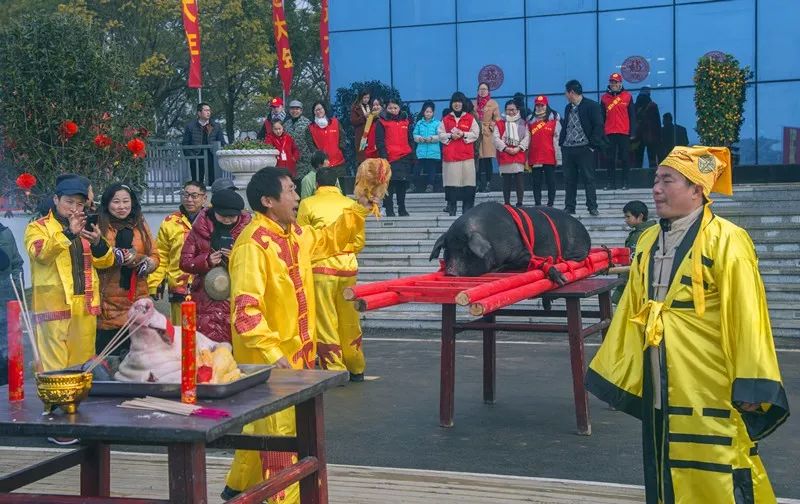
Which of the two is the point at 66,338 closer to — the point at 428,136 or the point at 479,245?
the point at 479,245

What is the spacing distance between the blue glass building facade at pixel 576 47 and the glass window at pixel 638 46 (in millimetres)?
20

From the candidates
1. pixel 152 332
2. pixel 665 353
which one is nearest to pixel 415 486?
pixel 665 353

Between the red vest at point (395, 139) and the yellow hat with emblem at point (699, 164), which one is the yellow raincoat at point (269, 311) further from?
the red vest at point (395, 139)

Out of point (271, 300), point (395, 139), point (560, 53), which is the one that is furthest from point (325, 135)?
point (271, 300)

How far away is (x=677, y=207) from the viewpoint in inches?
193

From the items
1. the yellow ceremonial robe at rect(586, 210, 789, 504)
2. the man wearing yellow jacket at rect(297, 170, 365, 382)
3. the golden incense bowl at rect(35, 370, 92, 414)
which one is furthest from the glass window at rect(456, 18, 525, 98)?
the golden incense bowl at rect(35, 370, 92, 414)

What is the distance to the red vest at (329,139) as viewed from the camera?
54.3 feet

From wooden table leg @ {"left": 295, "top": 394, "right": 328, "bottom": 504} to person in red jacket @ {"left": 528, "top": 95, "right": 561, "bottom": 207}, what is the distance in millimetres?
11574

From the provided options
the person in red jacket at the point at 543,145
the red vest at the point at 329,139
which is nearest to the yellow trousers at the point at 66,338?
the red vest at the point at 329,139

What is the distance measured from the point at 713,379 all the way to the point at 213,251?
13.8 feet

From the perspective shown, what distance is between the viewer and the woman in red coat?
25.6 feet

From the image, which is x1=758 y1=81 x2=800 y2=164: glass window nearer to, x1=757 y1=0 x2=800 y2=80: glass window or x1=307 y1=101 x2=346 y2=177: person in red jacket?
x1=757 y1=0 x2=800 y2=80: glass window

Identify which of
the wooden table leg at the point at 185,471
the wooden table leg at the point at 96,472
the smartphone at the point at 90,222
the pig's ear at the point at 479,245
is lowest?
the wooden table leg at the point at 96,472

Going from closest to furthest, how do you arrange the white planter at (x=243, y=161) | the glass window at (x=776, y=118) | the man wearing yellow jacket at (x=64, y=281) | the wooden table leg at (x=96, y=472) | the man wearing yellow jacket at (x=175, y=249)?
1. the wooden table leg at (x=96, y=472)
2. the man wearing yellow jacket at (x=64, y=281)
3. the man wearing yellow jacket at (x=175, y=249)
4. the white planter at (x=243, y=161)
5. the glass window at (x=776, y=118)
